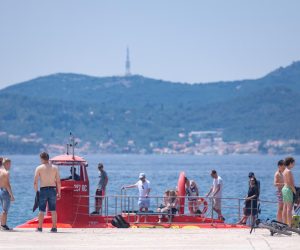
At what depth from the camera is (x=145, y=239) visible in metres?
20.0

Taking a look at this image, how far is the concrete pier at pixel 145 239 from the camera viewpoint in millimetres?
18547

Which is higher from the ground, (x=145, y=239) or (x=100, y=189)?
(x=100, y=189)

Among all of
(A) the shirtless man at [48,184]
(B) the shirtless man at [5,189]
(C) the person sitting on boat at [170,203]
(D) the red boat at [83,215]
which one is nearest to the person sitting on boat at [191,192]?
(D) the red boat at [83,215]

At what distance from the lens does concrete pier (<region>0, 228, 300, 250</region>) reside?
18.5 meters

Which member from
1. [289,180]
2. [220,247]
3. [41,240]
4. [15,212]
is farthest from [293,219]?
[15,212]

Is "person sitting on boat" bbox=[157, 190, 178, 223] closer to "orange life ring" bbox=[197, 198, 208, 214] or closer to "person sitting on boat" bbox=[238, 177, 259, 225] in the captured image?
"orange life ring" bbox=[197, 198, 208, 214]

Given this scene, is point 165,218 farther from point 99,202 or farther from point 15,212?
point 15,212

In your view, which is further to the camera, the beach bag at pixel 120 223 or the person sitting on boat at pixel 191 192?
the person sitting on boat at pixel 191 192

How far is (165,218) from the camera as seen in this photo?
2641 centimetres

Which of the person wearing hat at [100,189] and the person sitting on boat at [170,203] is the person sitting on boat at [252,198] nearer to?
the person sitting on boat at [170,203]

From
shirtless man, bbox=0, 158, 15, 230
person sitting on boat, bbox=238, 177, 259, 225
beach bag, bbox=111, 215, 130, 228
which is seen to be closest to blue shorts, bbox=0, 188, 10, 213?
shirtless man, bbox=0, 158, 15, 230

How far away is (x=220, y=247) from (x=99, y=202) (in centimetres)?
910

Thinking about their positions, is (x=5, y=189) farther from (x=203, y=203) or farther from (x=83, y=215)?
(x=203, y=203)

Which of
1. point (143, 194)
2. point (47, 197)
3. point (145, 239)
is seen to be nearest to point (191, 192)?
point (143, 194)
